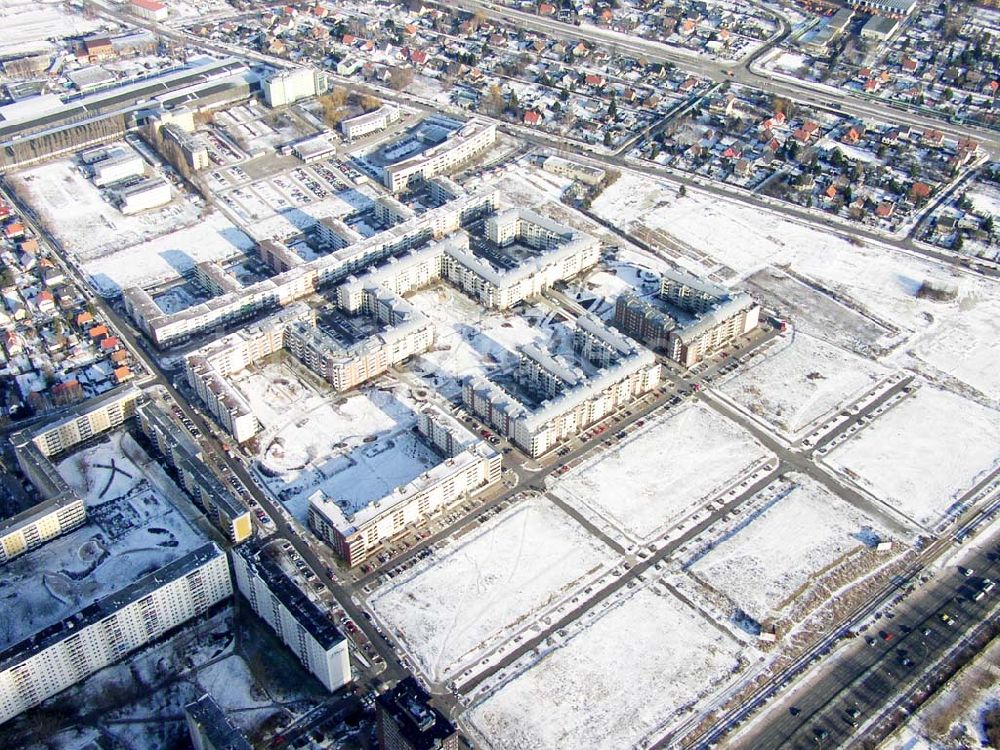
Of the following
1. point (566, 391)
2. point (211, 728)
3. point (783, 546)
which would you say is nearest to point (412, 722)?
point (211, 728)

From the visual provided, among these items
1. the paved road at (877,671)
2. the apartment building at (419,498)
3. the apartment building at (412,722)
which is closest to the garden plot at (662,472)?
the apartment building at (419,498)

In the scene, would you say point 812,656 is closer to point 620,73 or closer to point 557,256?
point 557,256

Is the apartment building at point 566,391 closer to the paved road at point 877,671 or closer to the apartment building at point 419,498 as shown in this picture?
the apartment building at point 419,498

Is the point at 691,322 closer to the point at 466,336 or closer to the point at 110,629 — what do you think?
the point at 466,336

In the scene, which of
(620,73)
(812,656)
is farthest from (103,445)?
(620,73)

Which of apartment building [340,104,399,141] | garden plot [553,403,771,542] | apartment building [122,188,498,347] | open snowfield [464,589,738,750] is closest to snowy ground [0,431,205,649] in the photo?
apartment building [122,188,498,347]
